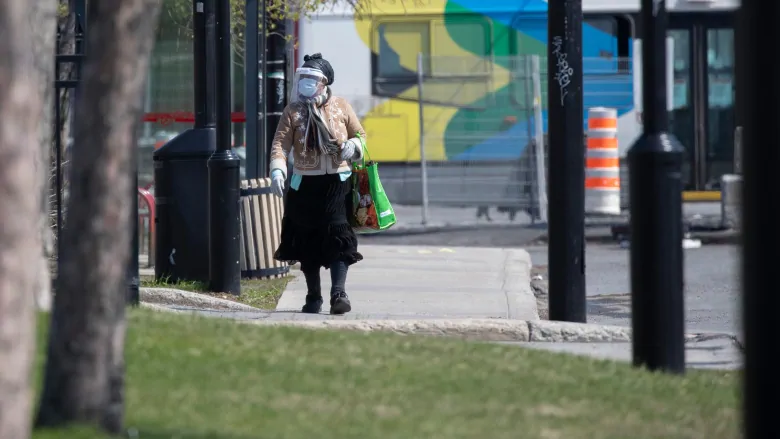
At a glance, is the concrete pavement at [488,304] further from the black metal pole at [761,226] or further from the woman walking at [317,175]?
the black metal pole at [761,226]

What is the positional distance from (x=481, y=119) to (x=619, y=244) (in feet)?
8.35

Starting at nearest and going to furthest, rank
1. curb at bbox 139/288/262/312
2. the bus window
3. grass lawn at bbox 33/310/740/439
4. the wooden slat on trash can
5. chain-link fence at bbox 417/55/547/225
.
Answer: grass lawn at bbox 33/310/740/439
curb at bbox 139/288/262/312
the wooden slat on trash can
chain-link fence at bbox 417/55/547/225
the bus window

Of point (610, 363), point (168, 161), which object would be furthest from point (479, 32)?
point (610, 363)

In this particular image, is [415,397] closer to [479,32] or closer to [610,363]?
[610,363]

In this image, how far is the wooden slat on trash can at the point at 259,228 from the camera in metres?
9.95

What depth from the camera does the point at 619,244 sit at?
47.3ft

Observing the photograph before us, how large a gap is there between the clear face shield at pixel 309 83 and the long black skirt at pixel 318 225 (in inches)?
20.7

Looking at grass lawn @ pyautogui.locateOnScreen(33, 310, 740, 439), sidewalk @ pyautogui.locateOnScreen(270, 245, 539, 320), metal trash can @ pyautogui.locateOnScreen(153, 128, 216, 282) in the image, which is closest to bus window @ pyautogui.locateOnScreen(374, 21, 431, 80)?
sidewalk @ pyautogui.locateOnScreen(270, 245, 539, 320)

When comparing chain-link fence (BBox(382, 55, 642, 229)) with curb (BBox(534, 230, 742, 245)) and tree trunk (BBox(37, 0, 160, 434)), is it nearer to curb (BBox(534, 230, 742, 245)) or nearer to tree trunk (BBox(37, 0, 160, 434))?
curb (BBox(534, 230, 742, 245))

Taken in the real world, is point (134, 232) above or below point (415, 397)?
above

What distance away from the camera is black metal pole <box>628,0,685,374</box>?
207 inches

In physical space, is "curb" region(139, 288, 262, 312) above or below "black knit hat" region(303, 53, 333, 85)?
below

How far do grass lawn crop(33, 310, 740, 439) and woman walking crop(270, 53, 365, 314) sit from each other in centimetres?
204

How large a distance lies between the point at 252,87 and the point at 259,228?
1.33 m
